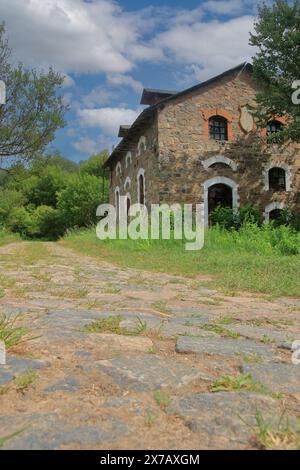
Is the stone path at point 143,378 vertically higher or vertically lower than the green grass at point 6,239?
lower

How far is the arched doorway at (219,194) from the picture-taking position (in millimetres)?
17422

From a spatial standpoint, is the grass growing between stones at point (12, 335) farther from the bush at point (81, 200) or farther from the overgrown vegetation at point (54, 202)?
the bush at point (81, 200)

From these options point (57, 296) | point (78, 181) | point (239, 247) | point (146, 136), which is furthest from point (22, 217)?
point (57, 296)

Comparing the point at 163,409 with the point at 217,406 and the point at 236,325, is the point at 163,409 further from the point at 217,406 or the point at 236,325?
the point at 236,325

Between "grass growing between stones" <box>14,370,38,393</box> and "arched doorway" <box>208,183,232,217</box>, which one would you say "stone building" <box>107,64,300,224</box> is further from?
"grass growing between stones" <box>14,370,38,393</box>

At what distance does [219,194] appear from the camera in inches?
703

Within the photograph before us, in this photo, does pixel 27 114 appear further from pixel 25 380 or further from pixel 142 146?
pixel 25 380

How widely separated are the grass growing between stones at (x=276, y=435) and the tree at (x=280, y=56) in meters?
14.5

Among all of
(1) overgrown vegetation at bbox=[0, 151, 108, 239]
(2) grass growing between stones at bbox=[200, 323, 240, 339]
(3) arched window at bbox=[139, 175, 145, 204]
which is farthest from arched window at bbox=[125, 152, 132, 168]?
(2) grass growing between stones at bbox=[200, 323, 240, 339]

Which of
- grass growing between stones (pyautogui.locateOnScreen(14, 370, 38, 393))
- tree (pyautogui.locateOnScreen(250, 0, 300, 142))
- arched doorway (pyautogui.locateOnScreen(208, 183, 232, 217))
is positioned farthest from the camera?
arched doorway (pyautogui.locateOnScreen(208, 183, 232, 217))

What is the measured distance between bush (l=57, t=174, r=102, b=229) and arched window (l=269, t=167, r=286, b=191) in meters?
19.6

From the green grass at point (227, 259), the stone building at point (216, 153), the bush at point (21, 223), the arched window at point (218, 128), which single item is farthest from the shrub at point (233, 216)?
the bush at point (21, 223)

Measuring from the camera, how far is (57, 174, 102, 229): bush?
1421 inches

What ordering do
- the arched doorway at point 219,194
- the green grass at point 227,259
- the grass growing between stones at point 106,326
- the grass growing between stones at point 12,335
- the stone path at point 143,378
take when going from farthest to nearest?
the arched doorway at point 219,194 < the green grass at point 227,259 < the grass growing between stones at point 106,326 < the grass growing between stones at point 12,335 < the stone path at point 143,378
